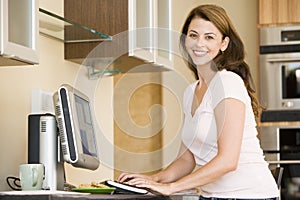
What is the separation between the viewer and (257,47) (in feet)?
17.3

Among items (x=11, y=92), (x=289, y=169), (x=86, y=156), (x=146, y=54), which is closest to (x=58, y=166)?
(x=86, y=156)

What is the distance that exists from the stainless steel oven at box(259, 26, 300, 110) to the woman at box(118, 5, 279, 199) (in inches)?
91.5

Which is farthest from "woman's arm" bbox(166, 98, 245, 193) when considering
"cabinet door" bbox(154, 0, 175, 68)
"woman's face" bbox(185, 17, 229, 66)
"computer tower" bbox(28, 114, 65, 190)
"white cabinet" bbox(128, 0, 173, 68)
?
"cabinet door" bbox(154, 0, 175, 68)

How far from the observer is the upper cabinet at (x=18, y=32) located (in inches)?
88.4

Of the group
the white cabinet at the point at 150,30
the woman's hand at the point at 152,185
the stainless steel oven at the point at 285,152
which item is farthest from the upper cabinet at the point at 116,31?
the stainless steel oven at the point at 285,152

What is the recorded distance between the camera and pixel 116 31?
10.5 ft

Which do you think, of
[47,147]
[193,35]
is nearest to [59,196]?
[47,147]

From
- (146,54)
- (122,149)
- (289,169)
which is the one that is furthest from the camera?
(289,169)

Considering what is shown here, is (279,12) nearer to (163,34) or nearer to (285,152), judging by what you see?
(285,152)

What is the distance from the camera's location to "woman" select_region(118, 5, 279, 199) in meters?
2.54

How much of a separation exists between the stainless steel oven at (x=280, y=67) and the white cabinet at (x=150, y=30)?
64.0 inches

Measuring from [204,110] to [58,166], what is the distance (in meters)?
0.55

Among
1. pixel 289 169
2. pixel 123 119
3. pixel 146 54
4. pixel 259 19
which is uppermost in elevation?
pixel 259 19

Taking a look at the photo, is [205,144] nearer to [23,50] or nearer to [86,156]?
[86,156]
